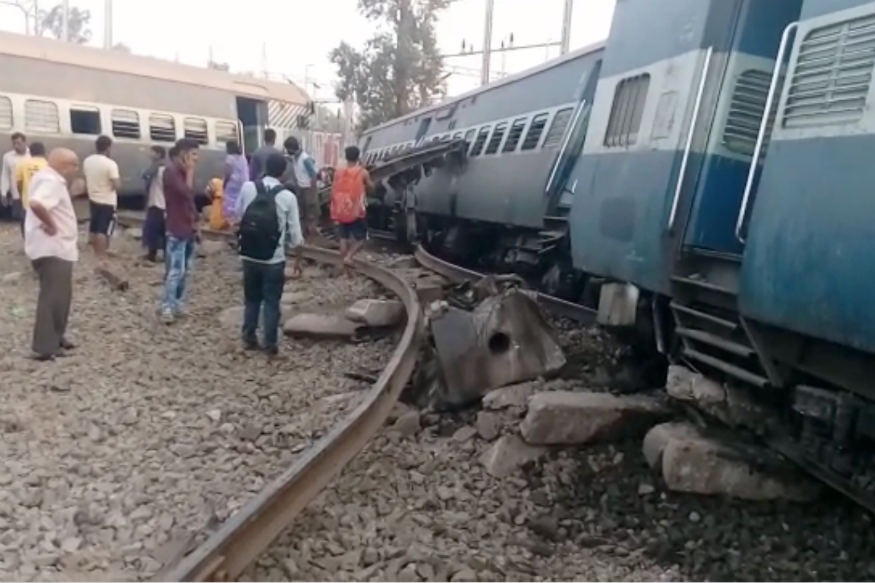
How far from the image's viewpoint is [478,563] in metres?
4.31

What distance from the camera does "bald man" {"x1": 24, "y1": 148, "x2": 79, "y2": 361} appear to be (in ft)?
24.7

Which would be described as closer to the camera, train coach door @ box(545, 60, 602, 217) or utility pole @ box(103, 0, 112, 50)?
train coach door @ box(545, 60, 602, 217)

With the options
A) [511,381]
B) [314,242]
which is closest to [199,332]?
[511,381]

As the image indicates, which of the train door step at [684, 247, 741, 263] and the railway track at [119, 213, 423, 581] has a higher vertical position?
the train door step at [684, 247, 741, 263]

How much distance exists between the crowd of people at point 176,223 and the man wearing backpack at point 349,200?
0.01 meters

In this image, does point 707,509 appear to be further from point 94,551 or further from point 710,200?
point 94,551

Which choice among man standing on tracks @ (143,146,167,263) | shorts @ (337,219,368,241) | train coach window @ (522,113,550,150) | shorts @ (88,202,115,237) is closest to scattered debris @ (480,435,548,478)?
train coach window @ (522,113,550,150)

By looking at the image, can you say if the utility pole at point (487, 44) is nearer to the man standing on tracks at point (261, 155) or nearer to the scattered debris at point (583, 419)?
the man standing on tracks at point (261, 155)

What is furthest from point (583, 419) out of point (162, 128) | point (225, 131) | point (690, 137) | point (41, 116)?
point (225, 131)

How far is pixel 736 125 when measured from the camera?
5637mm

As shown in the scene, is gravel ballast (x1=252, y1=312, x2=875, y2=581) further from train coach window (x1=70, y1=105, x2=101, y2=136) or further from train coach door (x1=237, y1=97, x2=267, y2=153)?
train coach door (x1=237, y1=97, x2=267, y2=153)

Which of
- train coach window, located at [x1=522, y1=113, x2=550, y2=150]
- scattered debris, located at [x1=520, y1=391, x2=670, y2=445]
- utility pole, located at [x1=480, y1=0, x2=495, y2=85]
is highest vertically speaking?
utility pole, located at [x1=480, y1=0, x2=495, y2=85]

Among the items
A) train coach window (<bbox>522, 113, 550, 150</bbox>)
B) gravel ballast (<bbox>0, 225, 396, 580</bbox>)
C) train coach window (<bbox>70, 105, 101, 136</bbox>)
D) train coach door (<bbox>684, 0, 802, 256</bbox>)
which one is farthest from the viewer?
train coach window (<bbox>70, 105, 101, 136</bbox>)

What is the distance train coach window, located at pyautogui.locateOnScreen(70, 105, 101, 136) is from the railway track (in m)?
16.0
